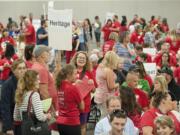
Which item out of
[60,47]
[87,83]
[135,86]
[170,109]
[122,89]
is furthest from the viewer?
[60,47]

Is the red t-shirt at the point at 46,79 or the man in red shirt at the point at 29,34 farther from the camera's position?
the man in red shirt at the point at 29,34

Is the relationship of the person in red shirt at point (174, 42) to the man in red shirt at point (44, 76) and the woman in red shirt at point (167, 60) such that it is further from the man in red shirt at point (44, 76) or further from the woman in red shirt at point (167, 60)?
the man in red shirt at point (44, 76)

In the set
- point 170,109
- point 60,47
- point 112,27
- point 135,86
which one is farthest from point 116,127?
point 112,27

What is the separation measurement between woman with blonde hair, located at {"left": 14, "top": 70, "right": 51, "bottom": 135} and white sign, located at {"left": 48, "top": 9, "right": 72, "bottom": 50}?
289 cm

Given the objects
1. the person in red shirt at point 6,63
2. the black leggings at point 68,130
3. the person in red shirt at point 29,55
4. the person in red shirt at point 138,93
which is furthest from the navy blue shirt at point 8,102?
the person in red shirt at point 6,63

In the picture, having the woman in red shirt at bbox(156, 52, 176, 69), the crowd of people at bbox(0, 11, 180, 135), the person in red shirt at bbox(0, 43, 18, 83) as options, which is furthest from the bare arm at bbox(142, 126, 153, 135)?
the woman in red shirt at bbox(156, 52, 176, 69)

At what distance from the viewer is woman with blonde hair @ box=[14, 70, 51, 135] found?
569 centimetres

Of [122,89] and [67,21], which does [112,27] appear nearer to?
[67,21]

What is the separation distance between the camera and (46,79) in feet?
22.1

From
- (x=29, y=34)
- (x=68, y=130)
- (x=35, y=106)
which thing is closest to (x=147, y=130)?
(x=35, y=106)

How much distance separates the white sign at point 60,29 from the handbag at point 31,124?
3.01 m

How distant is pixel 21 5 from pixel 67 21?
2284 cm

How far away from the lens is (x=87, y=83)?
7.67 m

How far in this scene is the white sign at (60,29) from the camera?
8.59 meters
